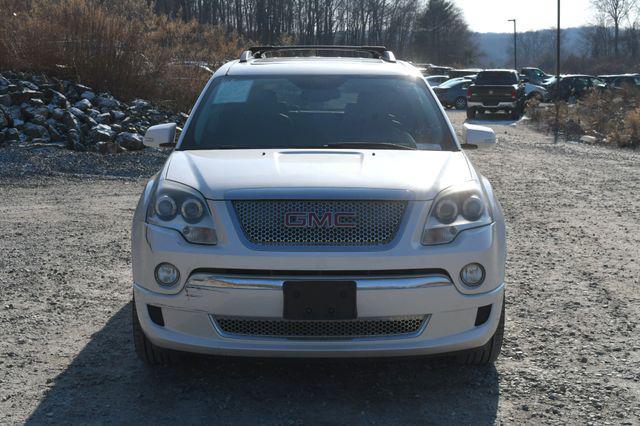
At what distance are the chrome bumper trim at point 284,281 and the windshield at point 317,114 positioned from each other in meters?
1.24

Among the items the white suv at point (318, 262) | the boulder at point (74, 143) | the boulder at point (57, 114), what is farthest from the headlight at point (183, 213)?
the boulder at point (57, 114)

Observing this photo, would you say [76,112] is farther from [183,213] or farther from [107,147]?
[183,213]

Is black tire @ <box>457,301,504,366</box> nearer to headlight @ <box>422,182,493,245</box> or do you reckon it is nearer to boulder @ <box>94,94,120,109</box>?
headlight @ <box>422,182,493,245</box>

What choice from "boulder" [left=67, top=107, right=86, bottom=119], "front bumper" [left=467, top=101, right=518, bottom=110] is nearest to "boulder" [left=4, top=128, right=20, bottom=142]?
"boulder" [left=67, top=107, right=86, bottom=119]

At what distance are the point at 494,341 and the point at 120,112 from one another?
13391mm

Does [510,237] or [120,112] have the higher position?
[120,112]

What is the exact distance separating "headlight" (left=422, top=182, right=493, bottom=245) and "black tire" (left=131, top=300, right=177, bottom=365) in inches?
56.6

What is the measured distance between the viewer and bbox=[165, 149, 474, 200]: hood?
3947mm

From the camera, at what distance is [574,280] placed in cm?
643

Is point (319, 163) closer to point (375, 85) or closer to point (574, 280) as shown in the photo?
point (375, 85)

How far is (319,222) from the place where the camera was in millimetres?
3832

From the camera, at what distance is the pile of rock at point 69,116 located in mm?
14617

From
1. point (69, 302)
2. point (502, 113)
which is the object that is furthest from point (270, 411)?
point (502, 113)

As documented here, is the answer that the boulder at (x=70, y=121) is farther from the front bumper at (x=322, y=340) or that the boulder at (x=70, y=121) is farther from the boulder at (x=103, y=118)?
the front bumper at (x=322, y=340)
